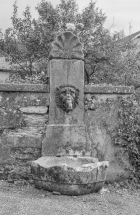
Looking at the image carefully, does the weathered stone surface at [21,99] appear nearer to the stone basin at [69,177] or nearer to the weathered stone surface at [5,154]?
the weathered stone surface at [5,154]

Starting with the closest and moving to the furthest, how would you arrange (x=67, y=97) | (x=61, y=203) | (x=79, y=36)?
(x=61, y=203), (x=67, y=97), (x=79, y=36)

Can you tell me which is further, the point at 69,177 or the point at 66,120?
the point at 66,120

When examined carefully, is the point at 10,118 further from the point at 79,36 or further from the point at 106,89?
the point at 79,36

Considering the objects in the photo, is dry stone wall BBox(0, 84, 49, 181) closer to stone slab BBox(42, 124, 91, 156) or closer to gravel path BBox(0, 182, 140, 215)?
stone slab BBox(42, 124, 91, 156)

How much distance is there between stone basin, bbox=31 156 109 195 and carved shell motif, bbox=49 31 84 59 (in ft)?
5.56

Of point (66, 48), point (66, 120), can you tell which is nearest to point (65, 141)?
point (66, 120)

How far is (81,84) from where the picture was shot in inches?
164

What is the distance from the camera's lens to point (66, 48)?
13.7 ft

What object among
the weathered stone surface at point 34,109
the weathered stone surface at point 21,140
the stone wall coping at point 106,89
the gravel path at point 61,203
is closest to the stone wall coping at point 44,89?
the stone wall coping at point 106,89

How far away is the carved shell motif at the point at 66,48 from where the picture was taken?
13.6ft

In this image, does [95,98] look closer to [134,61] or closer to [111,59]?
[111,59]

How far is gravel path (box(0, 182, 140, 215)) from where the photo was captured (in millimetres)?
2771

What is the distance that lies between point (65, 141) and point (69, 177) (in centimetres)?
88

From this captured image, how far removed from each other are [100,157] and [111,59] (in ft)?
19.4
